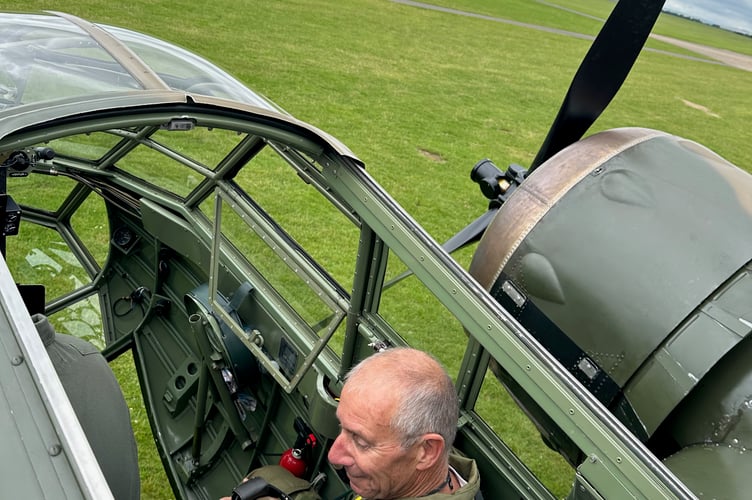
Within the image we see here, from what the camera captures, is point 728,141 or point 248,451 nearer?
point 248,451

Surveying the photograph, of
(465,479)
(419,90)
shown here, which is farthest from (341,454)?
(419,90)

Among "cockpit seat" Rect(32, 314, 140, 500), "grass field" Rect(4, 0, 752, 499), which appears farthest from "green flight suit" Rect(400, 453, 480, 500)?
"cockpit seat" Rect(32, 314, 140, 500)

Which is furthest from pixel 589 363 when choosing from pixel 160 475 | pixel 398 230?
pixel 160 475

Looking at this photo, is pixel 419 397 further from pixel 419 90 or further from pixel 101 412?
pixel 419 90

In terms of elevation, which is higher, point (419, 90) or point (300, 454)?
point (419, 90)

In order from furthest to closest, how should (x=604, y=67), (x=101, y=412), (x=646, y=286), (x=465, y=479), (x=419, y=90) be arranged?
(x=419, y=90)
(x=604, y=67)
(x=101, y=412)
(x=646, y=286)
(x=465, y=479)

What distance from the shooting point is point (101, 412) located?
8.70 feet

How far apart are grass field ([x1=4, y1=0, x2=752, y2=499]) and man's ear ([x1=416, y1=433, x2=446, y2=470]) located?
3.56 ft

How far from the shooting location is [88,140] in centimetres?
359

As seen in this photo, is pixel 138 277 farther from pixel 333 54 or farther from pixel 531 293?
pixel 333 54

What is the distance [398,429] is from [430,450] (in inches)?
4.4

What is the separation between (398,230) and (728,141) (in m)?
14.4

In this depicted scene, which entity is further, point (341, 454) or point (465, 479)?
point (465, 479)

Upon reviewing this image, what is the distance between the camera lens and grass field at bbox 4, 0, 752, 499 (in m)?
7.88
